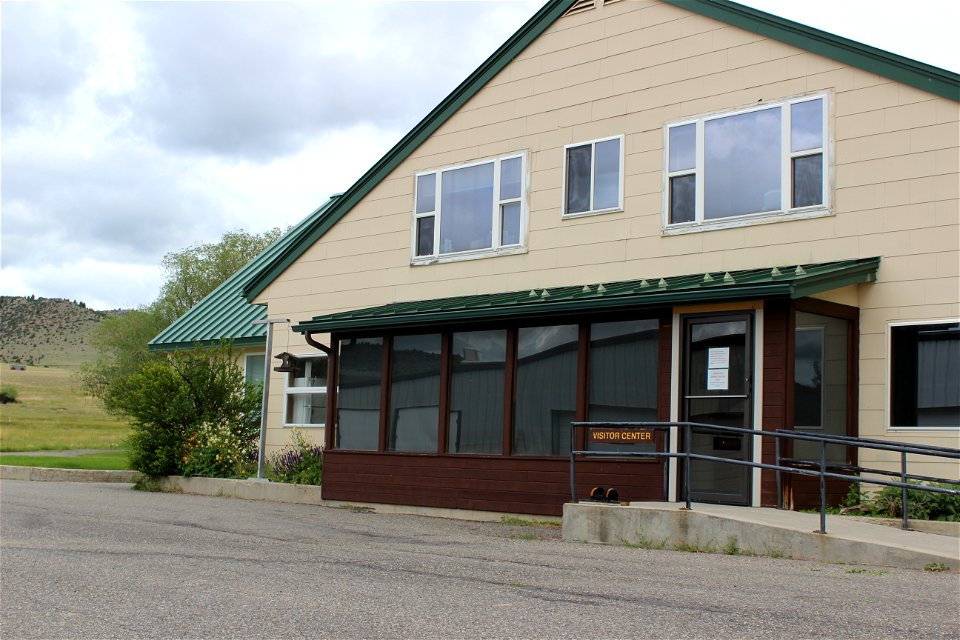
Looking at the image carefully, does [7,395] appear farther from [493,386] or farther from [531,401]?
[531,401]

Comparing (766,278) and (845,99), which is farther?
(845,99)

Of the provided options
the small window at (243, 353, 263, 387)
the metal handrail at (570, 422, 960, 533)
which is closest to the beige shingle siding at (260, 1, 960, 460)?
the metal handrail at (570, 422, 960, 533)

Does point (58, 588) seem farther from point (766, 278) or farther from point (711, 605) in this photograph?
point (766, 278)

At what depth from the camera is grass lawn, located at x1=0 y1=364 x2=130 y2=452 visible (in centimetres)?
4222

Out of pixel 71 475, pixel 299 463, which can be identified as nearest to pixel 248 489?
pixel 299 463

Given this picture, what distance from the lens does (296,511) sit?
52.5 ft

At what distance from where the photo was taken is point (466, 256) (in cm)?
1764

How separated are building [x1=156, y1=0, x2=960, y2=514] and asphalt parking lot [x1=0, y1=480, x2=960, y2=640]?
8.74 feet

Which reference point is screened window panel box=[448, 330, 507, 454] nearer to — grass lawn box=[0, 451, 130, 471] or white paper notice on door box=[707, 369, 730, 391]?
white paper notice on door box=[707, 369, 730, 391]

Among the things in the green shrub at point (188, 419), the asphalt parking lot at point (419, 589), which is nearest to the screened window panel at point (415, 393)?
the asphalt parking lot at point (419, 589)

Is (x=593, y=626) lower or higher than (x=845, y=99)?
lower

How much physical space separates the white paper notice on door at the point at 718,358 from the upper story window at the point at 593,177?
320cm

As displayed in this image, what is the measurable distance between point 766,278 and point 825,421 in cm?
206

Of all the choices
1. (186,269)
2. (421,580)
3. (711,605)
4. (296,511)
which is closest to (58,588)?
(421,580)
